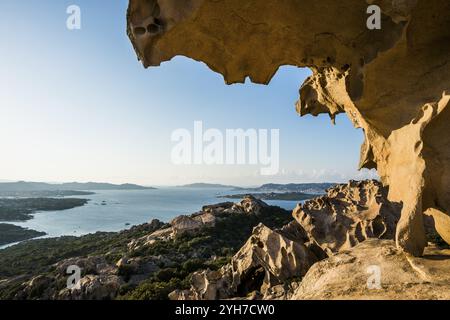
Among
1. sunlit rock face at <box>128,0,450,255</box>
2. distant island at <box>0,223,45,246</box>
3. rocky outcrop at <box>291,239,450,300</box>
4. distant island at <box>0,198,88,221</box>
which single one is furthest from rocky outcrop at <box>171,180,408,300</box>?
distant island at <box>0,198,88,221</box>

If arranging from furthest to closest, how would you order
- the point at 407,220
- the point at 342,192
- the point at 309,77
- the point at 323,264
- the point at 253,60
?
the point at 342,192, the point at 309,77, the point at 253,60, the point at 323,264, the point at 407,220

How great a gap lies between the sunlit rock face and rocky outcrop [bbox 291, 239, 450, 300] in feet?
1.27

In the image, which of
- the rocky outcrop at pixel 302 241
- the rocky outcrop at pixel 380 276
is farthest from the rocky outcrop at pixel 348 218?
the rocky outcrop at pixel 380 276

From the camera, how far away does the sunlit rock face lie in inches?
205

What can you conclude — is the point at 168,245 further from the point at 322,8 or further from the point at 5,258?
the point at 5,258

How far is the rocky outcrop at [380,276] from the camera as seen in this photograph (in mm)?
3994

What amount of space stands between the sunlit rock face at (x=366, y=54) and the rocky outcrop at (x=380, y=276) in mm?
388

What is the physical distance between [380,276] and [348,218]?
19.6 ft

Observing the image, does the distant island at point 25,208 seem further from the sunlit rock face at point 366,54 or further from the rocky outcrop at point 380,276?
the rocky outcrop at point 380,276

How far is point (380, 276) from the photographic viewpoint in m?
4.54

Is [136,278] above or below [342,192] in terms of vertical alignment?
below

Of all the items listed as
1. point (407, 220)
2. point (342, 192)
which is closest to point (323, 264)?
point (407, 220)
